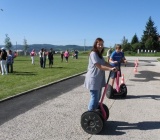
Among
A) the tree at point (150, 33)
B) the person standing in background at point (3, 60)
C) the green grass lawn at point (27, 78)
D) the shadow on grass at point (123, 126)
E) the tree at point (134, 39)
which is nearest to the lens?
the shadow on grass at point (123, 126)

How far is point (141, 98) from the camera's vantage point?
10695mm

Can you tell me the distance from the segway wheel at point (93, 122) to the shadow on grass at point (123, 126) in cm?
17

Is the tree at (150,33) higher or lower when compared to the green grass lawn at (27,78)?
higher

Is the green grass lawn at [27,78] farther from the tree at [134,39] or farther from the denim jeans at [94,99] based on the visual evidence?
the tree at [134,39]

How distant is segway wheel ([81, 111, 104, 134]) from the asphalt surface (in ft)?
0.39

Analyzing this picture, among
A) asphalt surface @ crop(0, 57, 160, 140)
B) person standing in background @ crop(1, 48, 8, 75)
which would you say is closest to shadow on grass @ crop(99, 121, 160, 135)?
asphalt surface @ crop(0, 57, 160, 140)

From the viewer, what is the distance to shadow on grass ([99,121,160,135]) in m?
6.67

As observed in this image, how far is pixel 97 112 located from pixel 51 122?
137 centimetres

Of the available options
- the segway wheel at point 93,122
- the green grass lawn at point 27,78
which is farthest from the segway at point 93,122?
the green grass lawn at point 27,78

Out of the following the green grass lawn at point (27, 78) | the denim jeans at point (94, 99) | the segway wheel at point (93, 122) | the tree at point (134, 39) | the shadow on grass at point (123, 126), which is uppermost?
the tree at point (134, 39)

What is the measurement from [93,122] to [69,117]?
4.77 feet

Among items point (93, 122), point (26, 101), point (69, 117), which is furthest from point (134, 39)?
point (93, 122)

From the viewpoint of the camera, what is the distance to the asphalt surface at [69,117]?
6.47 meters

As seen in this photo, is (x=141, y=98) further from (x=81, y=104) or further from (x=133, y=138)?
(x=133, y=138)
